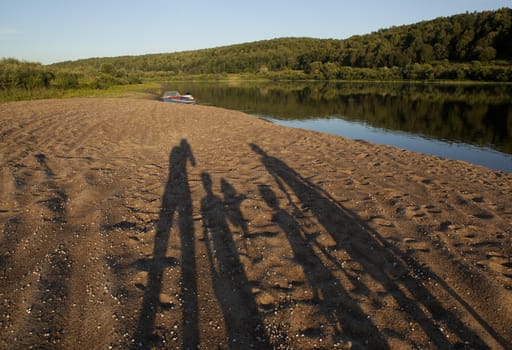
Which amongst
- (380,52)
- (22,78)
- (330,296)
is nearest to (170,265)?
(330,296)

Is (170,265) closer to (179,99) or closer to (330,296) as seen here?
(330,296)

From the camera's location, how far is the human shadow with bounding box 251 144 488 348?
3.98m

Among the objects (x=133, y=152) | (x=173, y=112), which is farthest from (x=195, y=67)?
(x=133, y=152)

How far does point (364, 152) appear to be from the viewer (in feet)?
43.5

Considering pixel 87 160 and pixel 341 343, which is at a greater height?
pixel 87 160

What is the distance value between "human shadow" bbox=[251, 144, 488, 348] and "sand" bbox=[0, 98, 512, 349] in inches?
1.0

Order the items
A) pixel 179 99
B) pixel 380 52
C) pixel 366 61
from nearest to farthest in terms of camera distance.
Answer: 1. pixel 179 99
2. pixel 366 61
3. pixel 380 52

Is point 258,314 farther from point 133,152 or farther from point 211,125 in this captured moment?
point 211,125

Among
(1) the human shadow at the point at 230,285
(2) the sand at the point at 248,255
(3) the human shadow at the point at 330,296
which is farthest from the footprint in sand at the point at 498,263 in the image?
(1) the human shadow at the point at 230,285

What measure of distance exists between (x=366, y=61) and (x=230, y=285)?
134 metres

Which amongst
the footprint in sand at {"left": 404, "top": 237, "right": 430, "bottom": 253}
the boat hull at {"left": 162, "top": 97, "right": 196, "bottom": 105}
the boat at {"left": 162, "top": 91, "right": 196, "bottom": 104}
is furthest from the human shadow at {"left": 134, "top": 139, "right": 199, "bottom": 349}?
the boat at {"left": 162, "top": 91, "right": 196, "bottom": 104}

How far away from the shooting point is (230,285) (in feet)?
15.3

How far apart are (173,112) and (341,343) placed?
2145 centimetres

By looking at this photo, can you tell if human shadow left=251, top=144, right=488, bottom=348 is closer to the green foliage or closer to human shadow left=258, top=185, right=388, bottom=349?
human shadow left=258, top=185, right=388, bottom=349
